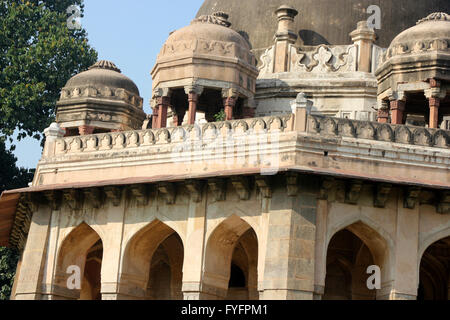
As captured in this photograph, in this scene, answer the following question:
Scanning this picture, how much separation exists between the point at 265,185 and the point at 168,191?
7.80 feet

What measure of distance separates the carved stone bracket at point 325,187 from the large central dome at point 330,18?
7.73 m

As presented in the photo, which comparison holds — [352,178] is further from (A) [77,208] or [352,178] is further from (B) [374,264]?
(A) [77,208]

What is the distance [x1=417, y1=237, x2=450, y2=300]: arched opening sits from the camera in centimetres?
2305

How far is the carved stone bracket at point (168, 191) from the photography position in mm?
21203

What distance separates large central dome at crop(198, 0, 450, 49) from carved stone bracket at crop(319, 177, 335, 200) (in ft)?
25.4

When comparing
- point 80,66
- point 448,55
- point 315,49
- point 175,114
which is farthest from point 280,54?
point 80,66

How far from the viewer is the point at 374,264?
825 inches

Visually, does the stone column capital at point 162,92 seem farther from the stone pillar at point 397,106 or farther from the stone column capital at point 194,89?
the stone pillar at point 397,106

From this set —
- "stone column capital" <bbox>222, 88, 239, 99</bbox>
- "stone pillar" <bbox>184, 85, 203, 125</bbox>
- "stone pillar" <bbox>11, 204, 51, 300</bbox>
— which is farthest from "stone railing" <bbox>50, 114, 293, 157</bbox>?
"stone column capital" <bbox>222, 88, 239, 99</bbox>

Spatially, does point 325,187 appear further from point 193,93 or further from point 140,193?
point 193,93

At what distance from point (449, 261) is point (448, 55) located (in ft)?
15.3

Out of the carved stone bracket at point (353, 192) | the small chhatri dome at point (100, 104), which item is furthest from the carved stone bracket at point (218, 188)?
the small chhatri dome at point (100, 104)

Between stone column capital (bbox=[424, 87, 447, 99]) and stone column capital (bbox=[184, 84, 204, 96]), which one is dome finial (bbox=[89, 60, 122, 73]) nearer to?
stone column capital (bbox=[184, 84, 204, 96])

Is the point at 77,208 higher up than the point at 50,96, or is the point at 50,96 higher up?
the point at 50,96
